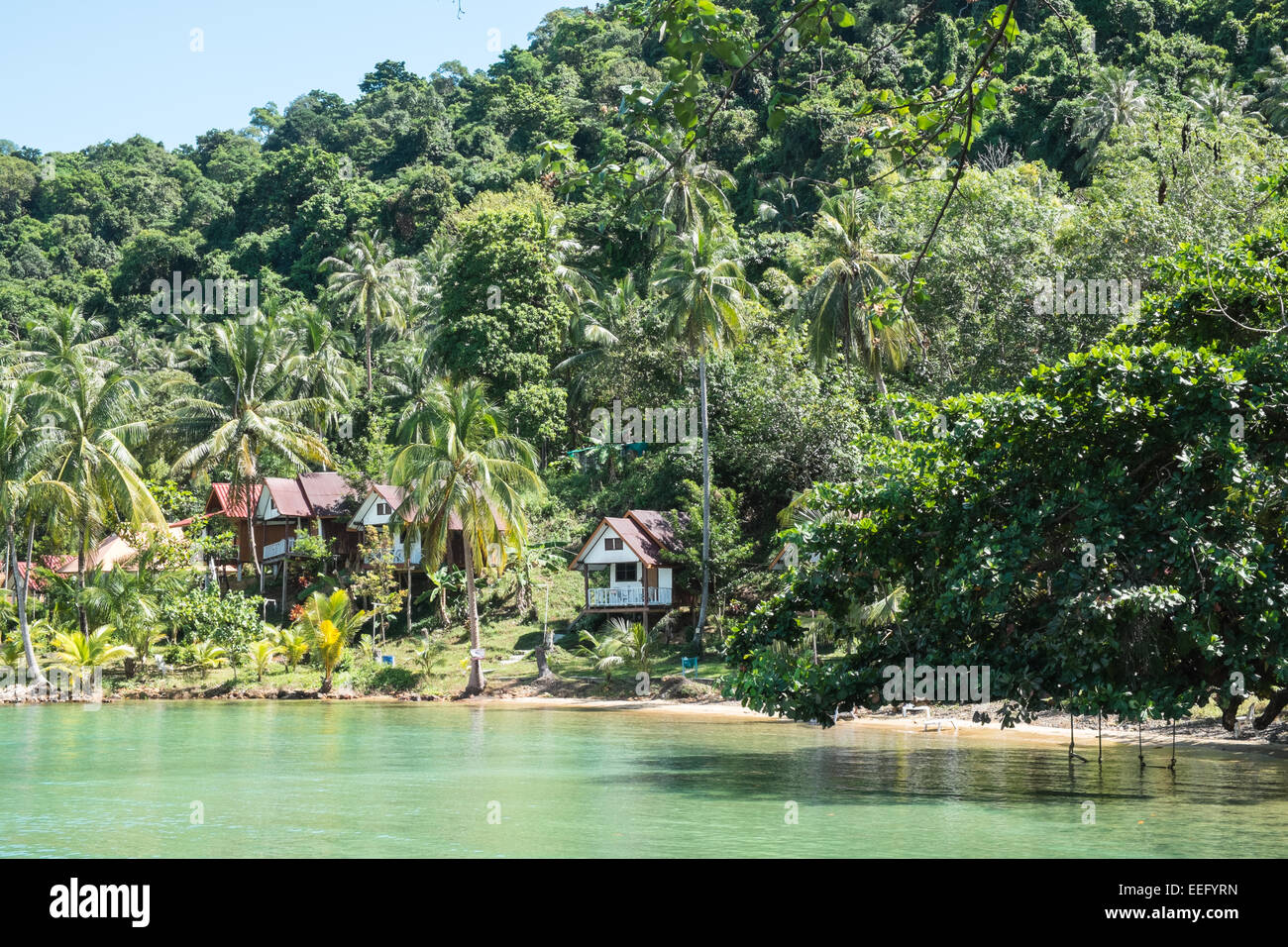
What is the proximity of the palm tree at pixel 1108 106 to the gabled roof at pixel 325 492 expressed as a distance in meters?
32.7

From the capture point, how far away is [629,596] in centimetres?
3981

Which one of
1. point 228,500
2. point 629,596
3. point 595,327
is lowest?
point 629,596

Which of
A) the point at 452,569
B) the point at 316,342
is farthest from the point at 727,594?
the point at 316,342

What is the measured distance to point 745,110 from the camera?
200 feet

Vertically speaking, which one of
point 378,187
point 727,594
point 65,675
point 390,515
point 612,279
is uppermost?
point 378,187

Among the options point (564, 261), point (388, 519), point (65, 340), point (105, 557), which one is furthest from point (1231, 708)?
point (105, 557)

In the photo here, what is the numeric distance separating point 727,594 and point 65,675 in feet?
69.6

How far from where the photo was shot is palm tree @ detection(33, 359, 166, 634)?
36719 millimetres

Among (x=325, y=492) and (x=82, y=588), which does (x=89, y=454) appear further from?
(x=325, y=492)

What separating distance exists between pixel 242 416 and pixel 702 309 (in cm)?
1819

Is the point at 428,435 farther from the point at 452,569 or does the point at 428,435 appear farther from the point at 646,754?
the point at 646,754

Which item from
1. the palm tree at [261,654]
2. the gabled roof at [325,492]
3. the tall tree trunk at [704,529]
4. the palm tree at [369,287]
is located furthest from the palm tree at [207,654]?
the palm tree at [369,287]

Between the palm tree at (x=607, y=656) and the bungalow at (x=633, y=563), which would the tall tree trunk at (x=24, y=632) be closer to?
the palm tree at (x=607, y=656)

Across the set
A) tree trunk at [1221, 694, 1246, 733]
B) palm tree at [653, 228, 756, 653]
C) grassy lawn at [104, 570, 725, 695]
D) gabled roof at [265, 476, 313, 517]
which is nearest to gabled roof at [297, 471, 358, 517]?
gabled roof at [265, 476, 313, 517]
